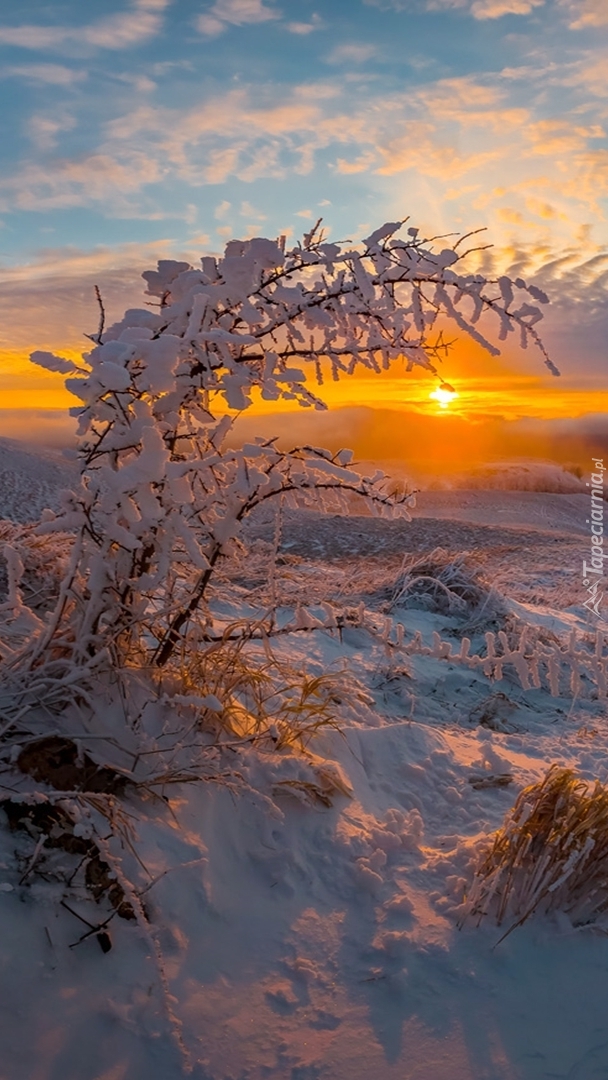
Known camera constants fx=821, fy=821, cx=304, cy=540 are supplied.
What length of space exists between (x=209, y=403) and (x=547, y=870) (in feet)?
6.01

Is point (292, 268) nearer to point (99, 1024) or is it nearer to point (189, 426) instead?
point (189, 426)

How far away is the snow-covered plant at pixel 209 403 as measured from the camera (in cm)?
224

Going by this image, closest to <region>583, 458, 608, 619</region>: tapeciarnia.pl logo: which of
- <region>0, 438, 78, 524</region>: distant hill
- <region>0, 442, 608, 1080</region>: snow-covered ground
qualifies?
<region>0, 442, 608, 1080</region>: snow-covered ground

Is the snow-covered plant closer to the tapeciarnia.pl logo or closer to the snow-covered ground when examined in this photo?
the snow-covered ground

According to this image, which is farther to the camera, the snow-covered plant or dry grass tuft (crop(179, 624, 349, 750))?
dry grass tuft (crop(179, 624, 349, 750))

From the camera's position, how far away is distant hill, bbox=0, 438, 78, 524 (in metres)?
13.4

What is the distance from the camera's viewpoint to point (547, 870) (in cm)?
257

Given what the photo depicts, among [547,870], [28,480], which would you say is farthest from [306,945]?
[28,480]

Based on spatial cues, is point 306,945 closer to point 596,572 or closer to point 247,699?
point 247,699

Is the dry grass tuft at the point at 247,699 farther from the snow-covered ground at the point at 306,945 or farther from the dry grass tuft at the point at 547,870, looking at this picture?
the dry grass tuft at the point at 547,870

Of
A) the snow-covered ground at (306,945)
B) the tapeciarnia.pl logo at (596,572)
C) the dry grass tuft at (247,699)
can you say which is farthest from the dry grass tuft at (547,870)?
the tapeciarnia.pl logo at (596,572)

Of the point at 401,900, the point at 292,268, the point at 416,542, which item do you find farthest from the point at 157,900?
the point at 416,542

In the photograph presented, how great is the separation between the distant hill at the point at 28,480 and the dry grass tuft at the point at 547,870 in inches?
412

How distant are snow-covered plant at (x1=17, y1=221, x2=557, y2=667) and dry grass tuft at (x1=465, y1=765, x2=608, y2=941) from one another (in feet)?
3.81
